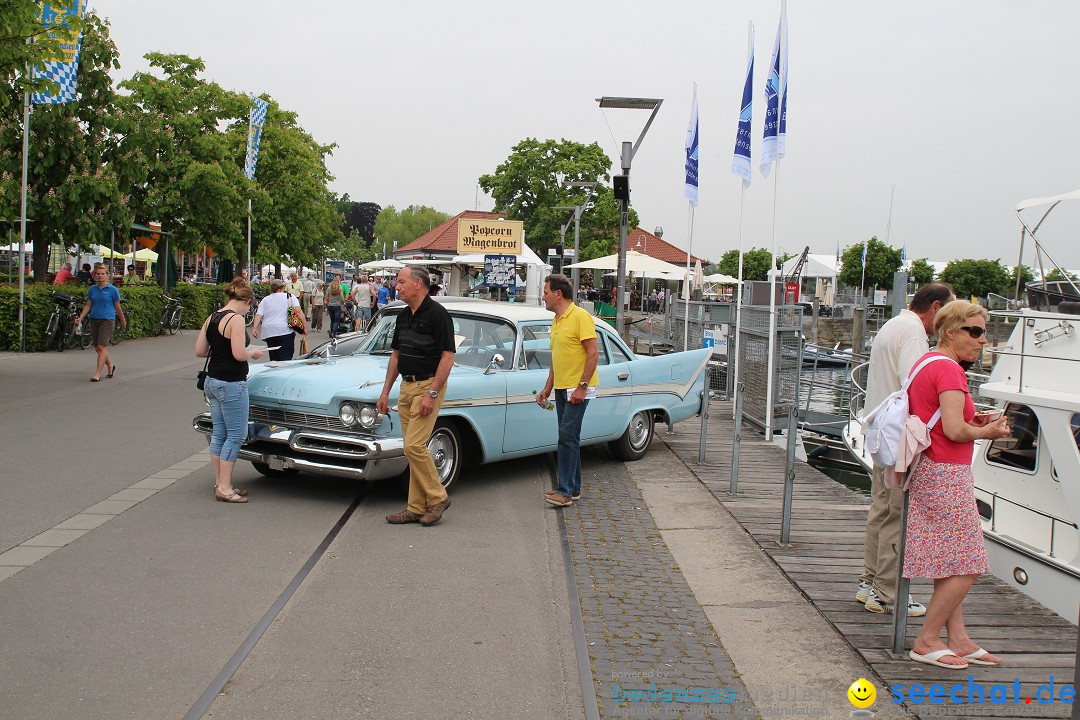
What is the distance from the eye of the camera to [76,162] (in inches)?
834

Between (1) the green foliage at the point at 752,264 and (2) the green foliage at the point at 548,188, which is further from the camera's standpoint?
(1) the green foliage at the point at 752,264

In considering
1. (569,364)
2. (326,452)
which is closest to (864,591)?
(569,364)

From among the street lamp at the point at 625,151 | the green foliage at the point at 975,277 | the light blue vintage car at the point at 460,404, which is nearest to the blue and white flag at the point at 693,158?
the street lamp at the point at 625,151

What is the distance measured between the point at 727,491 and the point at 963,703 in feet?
15.7

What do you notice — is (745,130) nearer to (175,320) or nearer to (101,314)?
(101,314)

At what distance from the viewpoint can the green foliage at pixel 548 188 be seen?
211ft

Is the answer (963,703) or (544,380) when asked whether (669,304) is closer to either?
(544,380)

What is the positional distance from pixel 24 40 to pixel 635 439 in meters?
9.35

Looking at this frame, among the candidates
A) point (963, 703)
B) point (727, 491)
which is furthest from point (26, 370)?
point (963, 703)

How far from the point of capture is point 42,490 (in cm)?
763

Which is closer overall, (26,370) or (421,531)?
(421,531)

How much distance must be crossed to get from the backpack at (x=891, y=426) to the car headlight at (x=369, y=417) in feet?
12.7

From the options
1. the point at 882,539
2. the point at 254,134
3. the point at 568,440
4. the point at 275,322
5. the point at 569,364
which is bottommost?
the point at 882,539

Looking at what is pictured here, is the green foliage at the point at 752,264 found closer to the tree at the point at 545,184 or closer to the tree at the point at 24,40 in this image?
the tree at the point at 545,184
